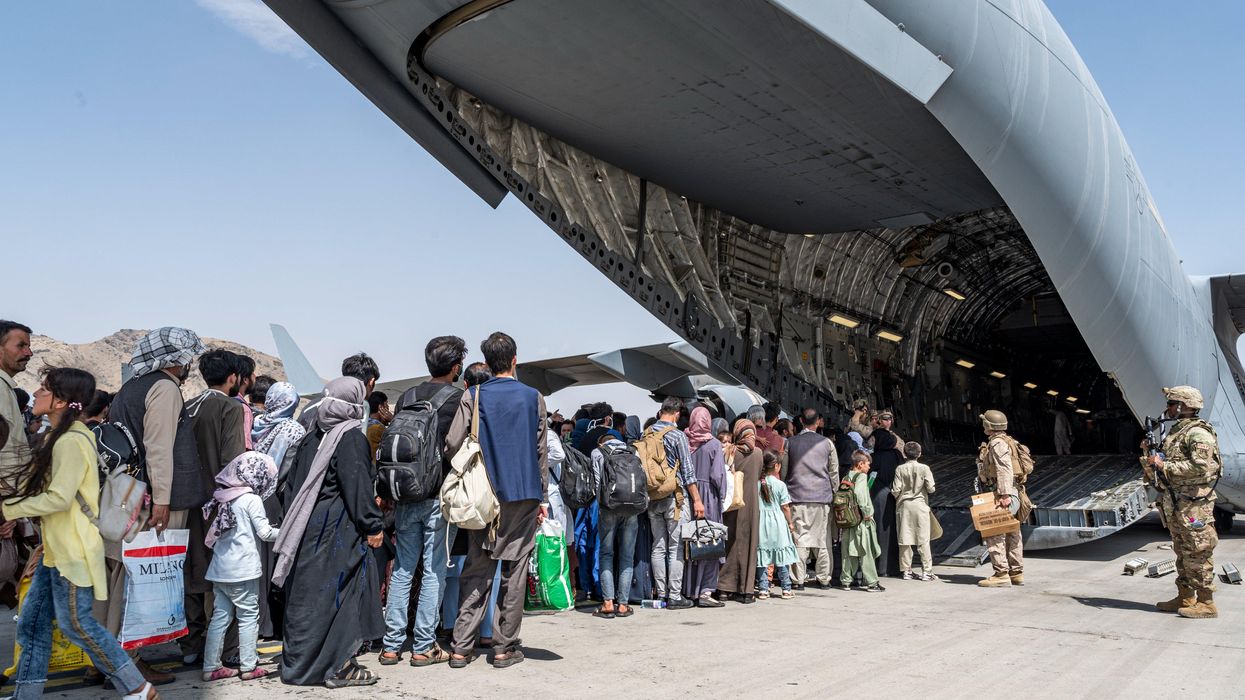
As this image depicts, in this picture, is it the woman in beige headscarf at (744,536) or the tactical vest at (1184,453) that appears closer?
the tactical vest at (1184,453)

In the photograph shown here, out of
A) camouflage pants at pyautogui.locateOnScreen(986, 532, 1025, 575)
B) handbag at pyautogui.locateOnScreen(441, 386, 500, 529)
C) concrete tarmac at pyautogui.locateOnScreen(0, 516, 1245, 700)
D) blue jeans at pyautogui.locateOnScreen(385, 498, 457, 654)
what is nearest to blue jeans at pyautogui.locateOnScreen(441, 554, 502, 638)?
concrete tarmac at pyautogui.locateOnScreen(0, 516, 1245, 700)

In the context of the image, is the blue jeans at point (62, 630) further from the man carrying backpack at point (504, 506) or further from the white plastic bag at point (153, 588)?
the man carrying backpack at point (504, 506)

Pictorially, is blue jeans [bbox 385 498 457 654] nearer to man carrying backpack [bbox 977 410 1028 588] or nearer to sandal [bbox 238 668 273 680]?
sandal [bbox 238 668 273 680]

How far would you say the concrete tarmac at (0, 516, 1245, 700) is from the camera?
3.96 metres

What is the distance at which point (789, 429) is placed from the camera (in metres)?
8.93

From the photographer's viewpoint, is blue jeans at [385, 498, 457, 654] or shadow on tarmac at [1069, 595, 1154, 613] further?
shadow on tarmac at [1069, 595, 1154, 613]

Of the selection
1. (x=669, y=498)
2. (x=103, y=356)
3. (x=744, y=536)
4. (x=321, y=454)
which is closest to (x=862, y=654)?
(x=669, y=498)

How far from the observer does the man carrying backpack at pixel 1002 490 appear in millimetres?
7938

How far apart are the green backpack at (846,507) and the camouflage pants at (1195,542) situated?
2.63 metres

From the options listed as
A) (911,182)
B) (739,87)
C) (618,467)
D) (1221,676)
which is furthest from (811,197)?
(1221,676)

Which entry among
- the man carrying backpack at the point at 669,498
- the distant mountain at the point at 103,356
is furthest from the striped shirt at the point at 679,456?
the distant mountain at the point at 103,356

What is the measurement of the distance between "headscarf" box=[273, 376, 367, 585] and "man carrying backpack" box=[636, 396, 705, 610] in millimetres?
2472

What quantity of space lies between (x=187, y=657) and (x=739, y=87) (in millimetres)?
6825

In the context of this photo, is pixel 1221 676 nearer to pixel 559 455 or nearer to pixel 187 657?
pixel 559 455
